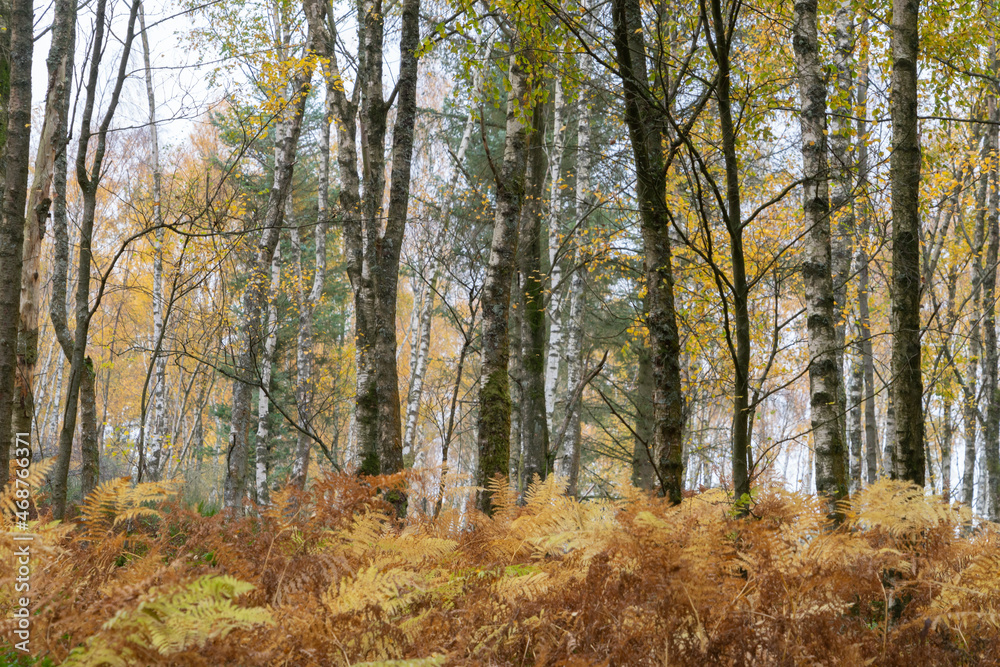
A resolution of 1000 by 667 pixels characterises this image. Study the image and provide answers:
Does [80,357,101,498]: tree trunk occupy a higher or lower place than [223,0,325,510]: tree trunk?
lower

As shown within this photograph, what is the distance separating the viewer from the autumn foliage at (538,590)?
53.1 inches

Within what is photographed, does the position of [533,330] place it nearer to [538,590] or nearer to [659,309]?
[659,309]

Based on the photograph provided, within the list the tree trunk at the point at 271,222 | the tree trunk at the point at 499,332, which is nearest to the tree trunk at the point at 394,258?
the tree trunk at the point at 499,332

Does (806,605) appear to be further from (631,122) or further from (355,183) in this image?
(355,183)

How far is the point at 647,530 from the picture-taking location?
198 centimetres

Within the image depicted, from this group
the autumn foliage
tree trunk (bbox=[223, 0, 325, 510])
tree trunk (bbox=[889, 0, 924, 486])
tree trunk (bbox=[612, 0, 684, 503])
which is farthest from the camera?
tree trunk (bbox=[223, 0, 325, 510])

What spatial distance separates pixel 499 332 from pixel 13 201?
3335 millimetres

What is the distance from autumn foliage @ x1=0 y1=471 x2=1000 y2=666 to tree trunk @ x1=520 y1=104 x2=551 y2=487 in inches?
170

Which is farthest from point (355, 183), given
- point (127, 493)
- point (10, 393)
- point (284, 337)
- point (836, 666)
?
point (284, 337)

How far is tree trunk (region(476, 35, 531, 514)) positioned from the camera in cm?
482

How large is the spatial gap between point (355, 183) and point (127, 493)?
568cm

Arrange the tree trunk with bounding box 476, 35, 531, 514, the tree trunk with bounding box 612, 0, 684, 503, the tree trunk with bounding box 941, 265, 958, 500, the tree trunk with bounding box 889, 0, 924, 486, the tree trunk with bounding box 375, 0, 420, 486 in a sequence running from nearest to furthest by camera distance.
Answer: the tree trunk with bounding box 889, 0, 924, 486 → the tree trunk with bounding box 612, 0, 684, 503 → the tree trunk with bounding box 941, 265, 958, 500 → the tree trunk with bounding box 476, 35, 531, 514 → the tree trunk with bounding box 375, 0, 420, 486

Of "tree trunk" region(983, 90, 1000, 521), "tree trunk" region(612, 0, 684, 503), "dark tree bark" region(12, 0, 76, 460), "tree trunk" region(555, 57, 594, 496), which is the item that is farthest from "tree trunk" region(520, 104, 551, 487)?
"tree trunk" region(983, 90, 1000, 521)

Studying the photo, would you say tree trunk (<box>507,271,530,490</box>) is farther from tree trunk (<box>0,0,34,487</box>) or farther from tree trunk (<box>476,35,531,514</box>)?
tree trunk (<box>0,0,34,487</box>)
